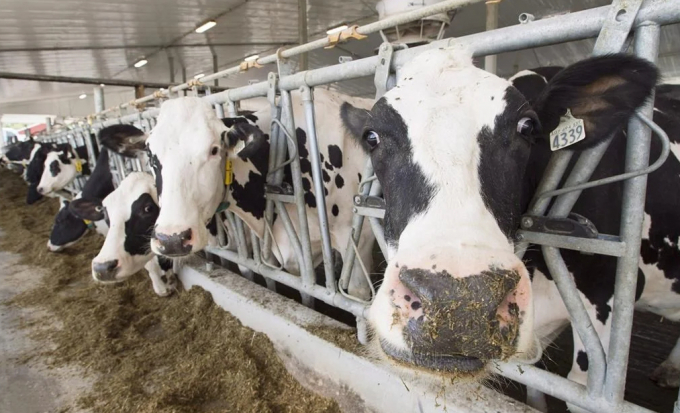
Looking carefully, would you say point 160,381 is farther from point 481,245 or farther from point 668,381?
point 668,381

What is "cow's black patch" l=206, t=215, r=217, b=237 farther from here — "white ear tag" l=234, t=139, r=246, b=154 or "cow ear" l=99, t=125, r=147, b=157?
"white ear tag" l=234, t=139, r=246, b=154

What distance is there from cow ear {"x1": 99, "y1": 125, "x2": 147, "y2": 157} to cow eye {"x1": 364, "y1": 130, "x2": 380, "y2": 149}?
2660 millimetres

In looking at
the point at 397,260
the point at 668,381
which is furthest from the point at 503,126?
the point at 668,381

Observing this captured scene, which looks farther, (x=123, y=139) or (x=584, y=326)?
(x=123, y=139)

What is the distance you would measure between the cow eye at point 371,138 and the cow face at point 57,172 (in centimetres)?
872

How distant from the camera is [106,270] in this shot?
350cm

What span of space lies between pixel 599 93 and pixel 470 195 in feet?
2.13

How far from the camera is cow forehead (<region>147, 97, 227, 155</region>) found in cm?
269

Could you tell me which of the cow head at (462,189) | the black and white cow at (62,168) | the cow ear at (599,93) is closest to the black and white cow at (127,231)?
the cow head at (462,189)

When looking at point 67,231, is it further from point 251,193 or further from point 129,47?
point 129,47

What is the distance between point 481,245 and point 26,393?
10.5ft

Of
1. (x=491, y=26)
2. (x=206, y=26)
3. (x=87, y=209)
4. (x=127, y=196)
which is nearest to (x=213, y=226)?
(x=127, y=196)

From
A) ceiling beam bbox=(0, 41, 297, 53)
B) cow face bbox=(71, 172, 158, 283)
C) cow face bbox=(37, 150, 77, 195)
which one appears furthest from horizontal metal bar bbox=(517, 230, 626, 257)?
ceiling beam bbox=(0, 41, 297, 53)

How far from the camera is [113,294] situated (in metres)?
4.14
